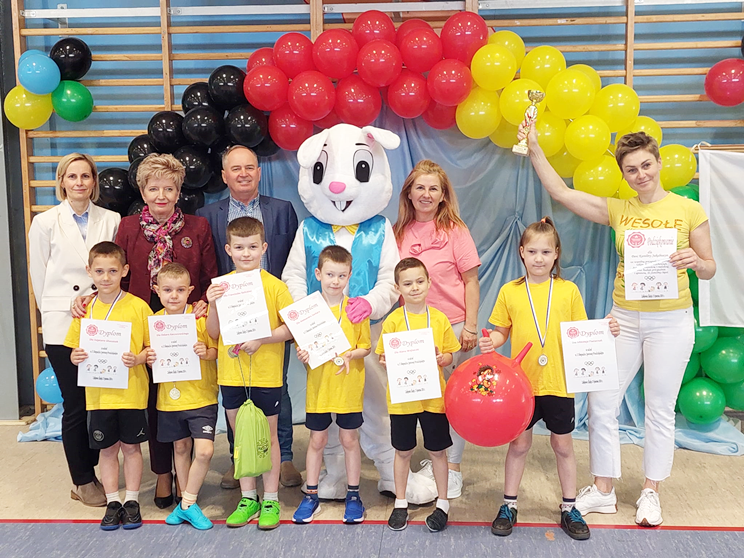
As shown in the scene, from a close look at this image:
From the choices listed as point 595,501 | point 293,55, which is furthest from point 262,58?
point 595,501

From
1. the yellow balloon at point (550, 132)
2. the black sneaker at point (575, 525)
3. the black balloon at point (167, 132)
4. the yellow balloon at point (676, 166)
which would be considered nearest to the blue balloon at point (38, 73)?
the black balloon at point (167, 132)

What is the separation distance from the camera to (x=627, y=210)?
302 centimetres

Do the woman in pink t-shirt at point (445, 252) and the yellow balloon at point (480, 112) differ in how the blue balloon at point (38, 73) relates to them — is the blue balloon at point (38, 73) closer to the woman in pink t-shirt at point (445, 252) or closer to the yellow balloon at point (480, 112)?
the woman in pink t-shirt at point (445, 252)

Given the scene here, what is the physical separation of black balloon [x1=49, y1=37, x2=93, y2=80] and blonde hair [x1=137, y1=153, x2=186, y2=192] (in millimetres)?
1369

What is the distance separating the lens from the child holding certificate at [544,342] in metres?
2.79

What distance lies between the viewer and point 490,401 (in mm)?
2627

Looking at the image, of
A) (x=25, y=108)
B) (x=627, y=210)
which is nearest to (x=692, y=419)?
(x=627, y=210)

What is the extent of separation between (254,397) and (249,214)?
92 centimetres

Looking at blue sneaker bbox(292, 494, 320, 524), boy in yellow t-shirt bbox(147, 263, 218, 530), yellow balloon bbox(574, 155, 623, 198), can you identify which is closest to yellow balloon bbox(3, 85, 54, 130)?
boy in yellow t-shirt bbox(147, 263, 218, 530)

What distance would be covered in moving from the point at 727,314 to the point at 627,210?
124 centimetres

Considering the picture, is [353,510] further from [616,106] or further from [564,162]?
[616,106]

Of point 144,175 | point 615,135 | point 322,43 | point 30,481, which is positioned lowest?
point 30,481

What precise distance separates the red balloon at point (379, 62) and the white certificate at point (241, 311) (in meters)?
1.37

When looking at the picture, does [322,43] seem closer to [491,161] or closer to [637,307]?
[491,161]
